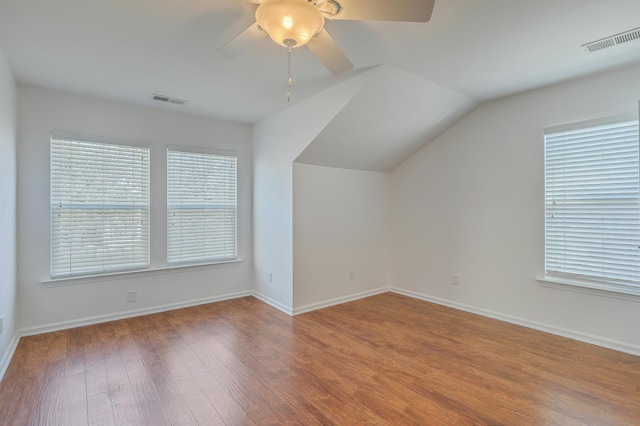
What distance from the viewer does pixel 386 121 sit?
3586 mm

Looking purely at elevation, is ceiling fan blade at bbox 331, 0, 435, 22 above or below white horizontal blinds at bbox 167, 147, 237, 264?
above

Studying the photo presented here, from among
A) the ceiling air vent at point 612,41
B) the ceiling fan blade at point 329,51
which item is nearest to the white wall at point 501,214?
the ceiling air vent at point 612,41

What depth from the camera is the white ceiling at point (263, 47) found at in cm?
199

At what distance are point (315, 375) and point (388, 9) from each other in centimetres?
243

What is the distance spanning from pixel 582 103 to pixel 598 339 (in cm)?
223

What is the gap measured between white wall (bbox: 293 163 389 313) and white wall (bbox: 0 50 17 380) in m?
2.57

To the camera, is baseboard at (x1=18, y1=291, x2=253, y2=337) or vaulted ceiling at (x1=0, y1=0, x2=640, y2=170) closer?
vaulted ceiling at (x1=0, y1=0, x2=640, y2=170)

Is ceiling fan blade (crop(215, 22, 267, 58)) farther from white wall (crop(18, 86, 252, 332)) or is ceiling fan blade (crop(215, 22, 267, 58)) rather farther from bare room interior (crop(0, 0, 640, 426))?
white wall (crop(18, 86, 252, 332))

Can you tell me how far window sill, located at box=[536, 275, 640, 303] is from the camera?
110 inches

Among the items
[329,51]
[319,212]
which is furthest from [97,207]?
[329,51]

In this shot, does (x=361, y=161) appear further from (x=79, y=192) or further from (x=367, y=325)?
(x=79, y=192)

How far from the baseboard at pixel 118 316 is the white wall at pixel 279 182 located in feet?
1.79

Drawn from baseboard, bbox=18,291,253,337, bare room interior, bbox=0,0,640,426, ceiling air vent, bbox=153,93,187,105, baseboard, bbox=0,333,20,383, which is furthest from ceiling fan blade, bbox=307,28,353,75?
baseboard, bbox=18,291,253,337

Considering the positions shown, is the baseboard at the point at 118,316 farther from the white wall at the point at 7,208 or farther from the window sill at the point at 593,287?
the window sill at the point at 593,287
